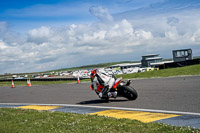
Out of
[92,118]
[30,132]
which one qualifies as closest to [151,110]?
[92,118]

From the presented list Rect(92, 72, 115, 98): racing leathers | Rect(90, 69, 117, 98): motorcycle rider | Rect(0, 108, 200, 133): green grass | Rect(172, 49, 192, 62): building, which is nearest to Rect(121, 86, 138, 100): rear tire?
Rect(90, 69, 117, 98): motorcycle rider

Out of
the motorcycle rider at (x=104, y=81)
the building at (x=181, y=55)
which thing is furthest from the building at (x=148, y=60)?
the motorcycle rider at (x=104, y=81)

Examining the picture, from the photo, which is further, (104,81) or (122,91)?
(104,81)

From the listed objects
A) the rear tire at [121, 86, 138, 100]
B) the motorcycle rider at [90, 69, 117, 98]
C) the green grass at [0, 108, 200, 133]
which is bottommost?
the green grass at [0, 108, 200, 133]

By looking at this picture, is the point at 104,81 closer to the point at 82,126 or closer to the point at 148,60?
the point at 82,126

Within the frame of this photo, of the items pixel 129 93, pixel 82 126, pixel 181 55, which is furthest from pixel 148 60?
pixel 82 126

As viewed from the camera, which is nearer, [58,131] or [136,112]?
[58,131]

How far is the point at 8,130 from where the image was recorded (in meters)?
6.54

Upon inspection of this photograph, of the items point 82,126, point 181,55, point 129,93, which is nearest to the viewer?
point 82,126

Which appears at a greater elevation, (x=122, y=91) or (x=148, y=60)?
(x=148, y=60)

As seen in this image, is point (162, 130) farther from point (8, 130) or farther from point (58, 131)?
point (8, 130)

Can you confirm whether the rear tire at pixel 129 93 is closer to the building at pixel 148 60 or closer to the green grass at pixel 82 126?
the green grass at pixel 82 126

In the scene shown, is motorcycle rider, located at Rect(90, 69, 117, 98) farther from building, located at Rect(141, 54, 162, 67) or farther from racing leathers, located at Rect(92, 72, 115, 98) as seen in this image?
building, located at Rect(141, 54, 162, 67)

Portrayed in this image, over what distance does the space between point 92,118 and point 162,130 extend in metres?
2.36
